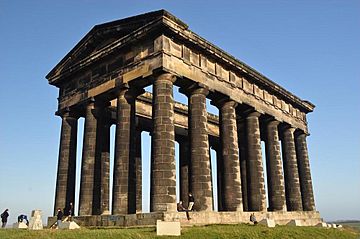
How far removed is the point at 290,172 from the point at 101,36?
79.0 feet

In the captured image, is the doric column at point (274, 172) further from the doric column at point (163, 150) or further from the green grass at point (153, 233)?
the doric column at point (163, 150)

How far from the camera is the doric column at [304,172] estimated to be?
133 ft

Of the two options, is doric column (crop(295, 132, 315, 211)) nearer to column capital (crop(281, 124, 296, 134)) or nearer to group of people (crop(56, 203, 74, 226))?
column capital (crop(281, 124, 296, 134))

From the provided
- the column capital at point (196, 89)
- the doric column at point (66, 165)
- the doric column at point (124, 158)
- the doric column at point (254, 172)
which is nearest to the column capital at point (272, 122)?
the doric column at point (254, 172)

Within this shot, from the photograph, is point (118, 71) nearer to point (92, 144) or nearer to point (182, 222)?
point (92, 144)

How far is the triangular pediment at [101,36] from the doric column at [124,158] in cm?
475

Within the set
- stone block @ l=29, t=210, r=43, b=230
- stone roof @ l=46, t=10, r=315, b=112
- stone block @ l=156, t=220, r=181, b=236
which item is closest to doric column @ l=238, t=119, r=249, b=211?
stone roof @ l=46, t=10, r=315, b=112

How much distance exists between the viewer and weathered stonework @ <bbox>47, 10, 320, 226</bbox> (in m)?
24.2

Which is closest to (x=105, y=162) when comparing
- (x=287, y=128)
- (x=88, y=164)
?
(x=88, y=164)

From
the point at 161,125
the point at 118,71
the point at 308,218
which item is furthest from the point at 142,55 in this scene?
the point at 308,218

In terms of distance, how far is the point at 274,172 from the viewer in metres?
35.6

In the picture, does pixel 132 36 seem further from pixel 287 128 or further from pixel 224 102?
pixel 287 128

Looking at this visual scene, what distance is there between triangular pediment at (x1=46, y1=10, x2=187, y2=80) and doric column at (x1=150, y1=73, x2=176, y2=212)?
451cm

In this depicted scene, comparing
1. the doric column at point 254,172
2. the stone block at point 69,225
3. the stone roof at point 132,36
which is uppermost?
the stone roof at point 132,36
